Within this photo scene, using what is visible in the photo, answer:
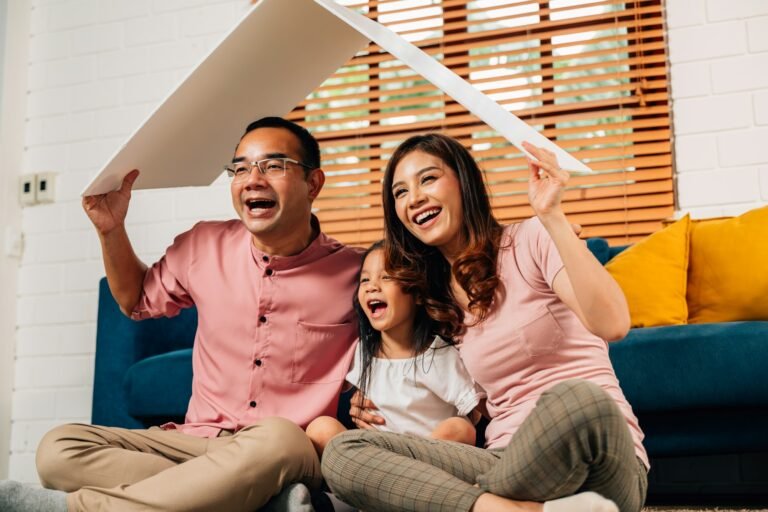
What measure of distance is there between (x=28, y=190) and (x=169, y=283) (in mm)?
1800

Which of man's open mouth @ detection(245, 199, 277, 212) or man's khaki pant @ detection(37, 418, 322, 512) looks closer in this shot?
man's khaki pant @ detection(37, 418, 322, 512)

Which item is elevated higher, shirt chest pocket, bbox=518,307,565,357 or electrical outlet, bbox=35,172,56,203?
electrical outlet, bbox=35,172,56,203

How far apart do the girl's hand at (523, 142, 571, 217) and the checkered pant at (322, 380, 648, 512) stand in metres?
0.29

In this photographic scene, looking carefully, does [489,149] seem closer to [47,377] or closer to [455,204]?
[455,204]

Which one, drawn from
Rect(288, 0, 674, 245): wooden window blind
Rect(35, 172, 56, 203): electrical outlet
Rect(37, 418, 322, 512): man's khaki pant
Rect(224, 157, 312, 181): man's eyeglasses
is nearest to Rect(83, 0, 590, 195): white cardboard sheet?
Rect(224, 157, 312, 181): man's eyeglasses

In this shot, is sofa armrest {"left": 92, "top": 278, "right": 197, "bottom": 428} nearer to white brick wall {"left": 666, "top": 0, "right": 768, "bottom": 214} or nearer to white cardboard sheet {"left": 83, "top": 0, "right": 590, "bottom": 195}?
white cardboard sheet {"left": 83, "top": 0, "right": 590, "bottom": 195}

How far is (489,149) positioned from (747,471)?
52.9 inches

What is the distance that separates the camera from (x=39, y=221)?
3.30m

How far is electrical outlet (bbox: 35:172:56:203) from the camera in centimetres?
329

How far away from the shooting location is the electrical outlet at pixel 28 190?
3305 mm

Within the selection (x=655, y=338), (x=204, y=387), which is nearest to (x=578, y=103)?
(x=655, y=338)

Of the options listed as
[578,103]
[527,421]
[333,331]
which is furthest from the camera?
[578,103]

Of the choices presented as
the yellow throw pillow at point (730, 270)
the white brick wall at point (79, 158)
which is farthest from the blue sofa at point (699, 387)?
the white brick wall at point (79, 158)

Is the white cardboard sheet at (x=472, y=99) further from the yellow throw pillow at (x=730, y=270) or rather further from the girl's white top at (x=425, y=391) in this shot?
the yellow throw pillow at (x=730, y=270)
